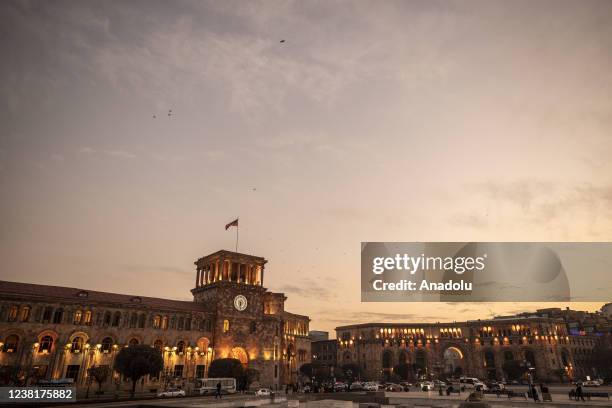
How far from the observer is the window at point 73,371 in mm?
52638

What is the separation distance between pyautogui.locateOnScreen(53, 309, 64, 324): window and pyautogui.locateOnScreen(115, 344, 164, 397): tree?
1059 centimetres

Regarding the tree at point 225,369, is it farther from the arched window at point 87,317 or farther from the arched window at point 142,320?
the arched window at point 87,317

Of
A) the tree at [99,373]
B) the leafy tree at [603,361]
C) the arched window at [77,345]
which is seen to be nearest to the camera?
the tree at [99,373]

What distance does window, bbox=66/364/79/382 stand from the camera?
5264 cm

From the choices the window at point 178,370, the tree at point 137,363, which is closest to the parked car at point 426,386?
the window at point 178,370

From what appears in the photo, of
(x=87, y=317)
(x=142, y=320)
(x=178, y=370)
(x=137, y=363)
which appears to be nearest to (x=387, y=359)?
(x=178, y=370)

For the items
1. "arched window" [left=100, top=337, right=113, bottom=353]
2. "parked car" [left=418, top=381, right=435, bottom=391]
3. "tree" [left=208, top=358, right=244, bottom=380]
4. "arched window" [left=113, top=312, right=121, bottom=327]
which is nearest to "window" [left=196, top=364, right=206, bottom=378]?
"tree" [left=208, top=358, right=244, bottom=380]

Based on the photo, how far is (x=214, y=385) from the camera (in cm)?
5878

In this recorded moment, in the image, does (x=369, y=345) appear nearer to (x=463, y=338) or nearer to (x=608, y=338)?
(x=463, y=338)

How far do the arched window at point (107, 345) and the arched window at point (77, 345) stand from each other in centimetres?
268

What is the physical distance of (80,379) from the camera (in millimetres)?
53281

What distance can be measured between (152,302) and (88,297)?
9.71 meters

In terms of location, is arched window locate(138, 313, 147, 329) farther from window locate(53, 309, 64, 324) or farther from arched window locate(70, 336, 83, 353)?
window locate(53, 309, 64, 324)

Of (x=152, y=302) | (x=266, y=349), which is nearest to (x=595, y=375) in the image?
(x=266, y=349)
